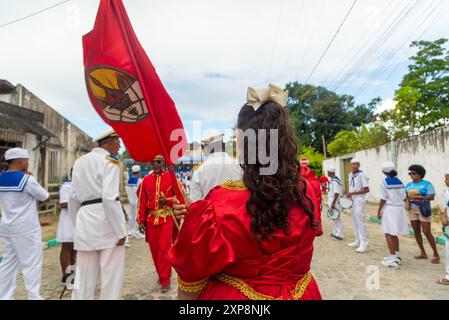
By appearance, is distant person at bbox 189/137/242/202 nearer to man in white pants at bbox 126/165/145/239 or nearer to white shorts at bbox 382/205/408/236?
white shorts at bbox 382/205/408/236

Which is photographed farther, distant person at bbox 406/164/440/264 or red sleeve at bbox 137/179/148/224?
distant person at bbox 406/164/440/264

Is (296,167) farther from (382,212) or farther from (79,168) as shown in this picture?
(382,212)

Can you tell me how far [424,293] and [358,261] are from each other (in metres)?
1.76

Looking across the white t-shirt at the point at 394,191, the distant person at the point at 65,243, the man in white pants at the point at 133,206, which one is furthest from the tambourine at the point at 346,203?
the distant person at the point at 65,243

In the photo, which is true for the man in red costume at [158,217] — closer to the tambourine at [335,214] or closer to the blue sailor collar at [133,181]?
the blue sailor collar at [133,181]

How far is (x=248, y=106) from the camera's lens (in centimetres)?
165

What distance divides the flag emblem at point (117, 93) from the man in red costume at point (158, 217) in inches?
103

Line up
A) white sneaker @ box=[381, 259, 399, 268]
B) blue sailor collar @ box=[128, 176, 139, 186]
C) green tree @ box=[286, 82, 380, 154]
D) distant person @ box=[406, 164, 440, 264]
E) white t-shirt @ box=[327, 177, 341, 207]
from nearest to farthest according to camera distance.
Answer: white sneaker @ box=[381, 259, 399, 268] → distant person @ box=[406, 164, 440, 264] → white t-shirt @ box=[327, 177, 341, 207] → blue sailor collar @ box=[128, 176, 139, 186] → green tree @ box=[286, 82, 380, 154]

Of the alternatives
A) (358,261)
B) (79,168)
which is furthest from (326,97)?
(79,168)

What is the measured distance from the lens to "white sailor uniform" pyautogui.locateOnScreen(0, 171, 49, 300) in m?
3.97

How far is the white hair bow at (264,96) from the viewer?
160 cm

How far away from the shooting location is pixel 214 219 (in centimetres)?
145

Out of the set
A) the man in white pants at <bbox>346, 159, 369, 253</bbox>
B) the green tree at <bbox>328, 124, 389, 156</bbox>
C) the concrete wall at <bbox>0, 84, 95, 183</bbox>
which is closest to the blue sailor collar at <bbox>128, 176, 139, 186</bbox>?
the concrete wall at <bbox>0, 84, 95, 183</bbox>

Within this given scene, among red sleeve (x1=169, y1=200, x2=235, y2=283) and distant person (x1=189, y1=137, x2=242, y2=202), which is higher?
distant person (x1=189, y1=137, x2=242, y2=202)
